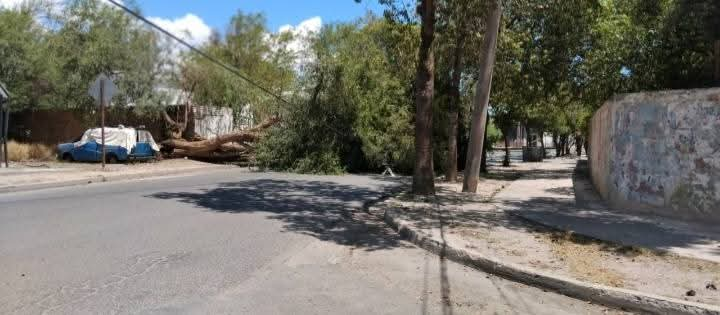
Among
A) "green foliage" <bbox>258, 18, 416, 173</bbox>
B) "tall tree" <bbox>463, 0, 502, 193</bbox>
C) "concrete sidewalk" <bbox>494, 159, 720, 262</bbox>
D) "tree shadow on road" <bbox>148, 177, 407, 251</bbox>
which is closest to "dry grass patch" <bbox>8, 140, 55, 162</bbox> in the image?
"green foliage" <bbox>258, 18, 416, 173</bbox>

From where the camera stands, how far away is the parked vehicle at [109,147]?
938 inches

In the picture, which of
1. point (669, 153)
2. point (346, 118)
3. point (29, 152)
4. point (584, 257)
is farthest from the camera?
point (29, 152)

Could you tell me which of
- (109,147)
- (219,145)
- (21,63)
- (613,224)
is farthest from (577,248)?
(21,63)

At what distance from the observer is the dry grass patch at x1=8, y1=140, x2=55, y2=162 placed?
24.3 meters

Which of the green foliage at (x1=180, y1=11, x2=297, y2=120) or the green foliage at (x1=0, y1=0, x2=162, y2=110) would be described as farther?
the green foliage at (x1=180, y1=11, x2=297, y2=120)

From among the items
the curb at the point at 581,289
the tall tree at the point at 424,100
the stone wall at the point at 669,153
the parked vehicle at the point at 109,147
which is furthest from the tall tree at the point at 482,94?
the parked vehicle at the point at 109,147

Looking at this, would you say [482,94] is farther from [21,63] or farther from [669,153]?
[21,63]

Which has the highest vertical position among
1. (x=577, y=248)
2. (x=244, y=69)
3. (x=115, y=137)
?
(x=244, y=69)

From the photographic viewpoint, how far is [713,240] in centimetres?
870

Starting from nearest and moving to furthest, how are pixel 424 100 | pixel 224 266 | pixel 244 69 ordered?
1. pixel 224 266
2. pixel 424 100
3. pixel 244 69

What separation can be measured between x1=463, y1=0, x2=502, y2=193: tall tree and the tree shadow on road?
2.26 metres

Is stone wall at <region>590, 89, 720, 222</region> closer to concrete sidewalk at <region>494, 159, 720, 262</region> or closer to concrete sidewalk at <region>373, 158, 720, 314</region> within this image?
concrete sidewalk at <region>494, 159, 720, 262</region>

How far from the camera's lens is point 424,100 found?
1381 centimetres

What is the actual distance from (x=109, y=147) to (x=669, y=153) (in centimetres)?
1971
